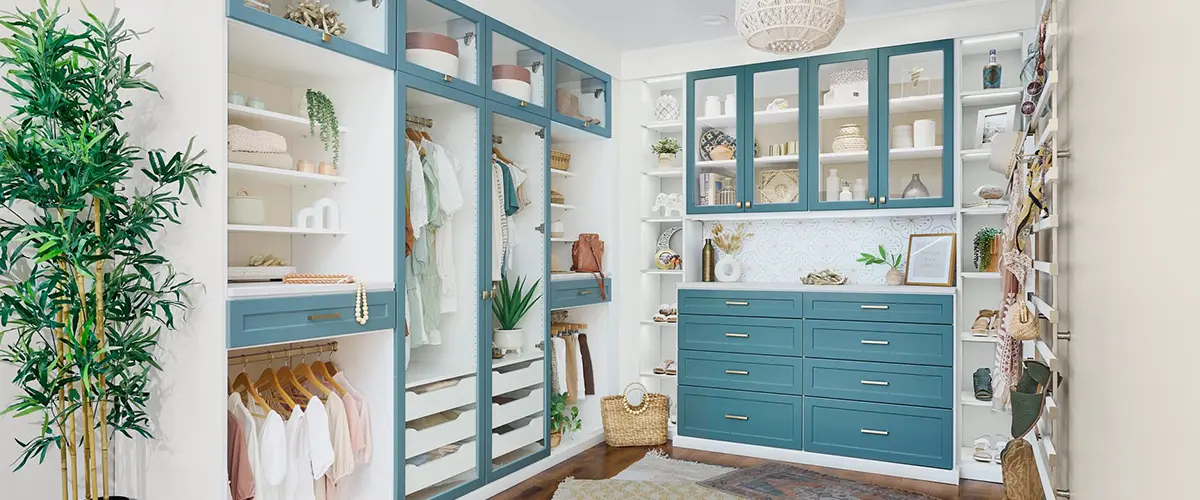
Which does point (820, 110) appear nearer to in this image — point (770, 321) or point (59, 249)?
point (770, 321)

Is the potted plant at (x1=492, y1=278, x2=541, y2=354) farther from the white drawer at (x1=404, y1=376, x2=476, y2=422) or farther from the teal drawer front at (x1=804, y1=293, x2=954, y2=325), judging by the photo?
the teal drawer front at (x1=804, y1=293, x2=954, y2=325)

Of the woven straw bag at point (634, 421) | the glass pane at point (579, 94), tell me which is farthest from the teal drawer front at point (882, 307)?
the glass pane at point (579, 94)

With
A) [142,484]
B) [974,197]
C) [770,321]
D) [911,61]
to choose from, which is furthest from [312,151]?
[974,197]

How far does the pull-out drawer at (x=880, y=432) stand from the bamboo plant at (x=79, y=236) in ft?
10.8

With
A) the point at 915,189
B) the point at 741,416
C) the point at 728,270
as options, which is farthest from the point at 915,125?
the point at 741,416

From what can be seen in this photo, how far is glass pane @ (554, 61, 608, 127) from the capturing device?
4.48 meters

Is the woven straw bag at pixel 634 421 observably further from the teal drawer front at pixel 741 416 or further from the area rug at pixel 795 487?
the area rug at pixel 795 487

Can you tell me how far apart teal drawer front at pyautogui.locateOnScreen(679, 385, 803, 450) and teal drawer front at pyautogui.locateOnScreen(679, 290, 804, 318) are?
47 cm

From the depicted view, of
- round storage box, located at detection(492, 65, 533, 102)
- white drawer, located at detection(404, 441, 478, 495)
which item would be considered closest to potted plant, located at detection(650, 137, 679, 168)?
round storage box, located at detection(492, 65, 533, 102)

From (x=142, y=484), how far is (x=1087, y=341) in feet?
9.88

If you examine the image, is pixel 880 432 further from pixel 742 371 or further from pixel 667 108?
pixel 667 108

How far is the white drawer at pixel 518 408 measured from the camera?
3.88 meters

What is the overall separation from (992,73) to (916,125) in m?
0.46

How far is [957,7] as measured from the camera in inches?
164
